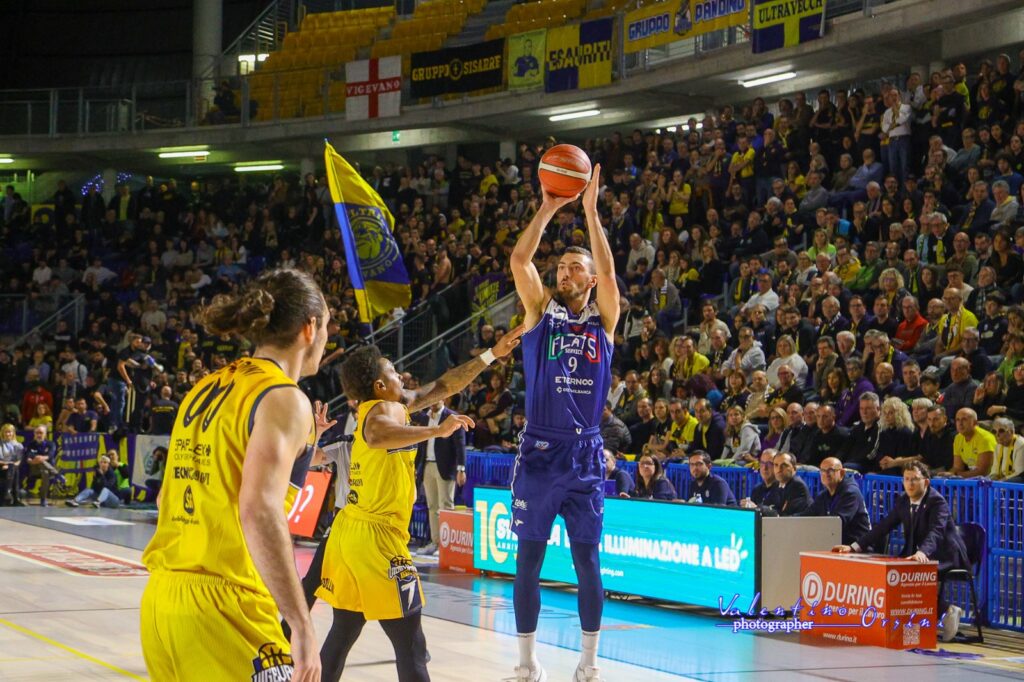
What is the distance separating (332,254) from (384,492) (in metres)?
19.4

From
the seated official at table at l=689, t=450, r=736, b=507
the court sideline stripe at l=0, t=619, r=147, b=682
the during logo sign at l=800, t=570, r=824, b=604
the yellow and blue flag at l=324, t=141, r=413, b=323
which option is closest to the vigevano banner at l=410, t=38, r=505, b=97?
the yellow and blue flag at l=324, t=141, r=413, b=323

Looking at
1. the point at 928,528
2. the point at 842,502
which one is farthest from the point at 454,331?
the point at 928,528

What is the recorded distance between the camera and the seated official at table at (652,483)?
39.9ft

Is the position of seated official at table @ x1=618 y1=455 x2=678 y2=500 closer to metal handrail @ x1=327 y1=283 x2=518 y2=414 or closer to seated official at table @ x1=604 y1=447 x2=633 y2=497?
seated official at table @ x1=604 y1=447 x2=633 y2=497

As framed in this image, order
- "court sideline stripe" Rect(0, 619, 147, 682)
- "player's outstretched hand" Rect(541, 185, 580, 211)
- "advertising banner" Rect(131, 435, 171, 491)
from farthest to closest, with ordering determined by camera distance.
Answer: "advertising banner" Rect(131, 435, 171, 491)
"court sideline stripe" Rect(0, 619, 147, 682)
"player's outstretched hand" Rect(541, 185, 580, 211)

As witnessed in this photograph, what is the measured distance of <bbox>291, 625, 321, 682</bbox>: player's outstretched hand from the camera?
327cm

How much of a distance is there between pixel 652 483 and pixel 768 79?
11.2m

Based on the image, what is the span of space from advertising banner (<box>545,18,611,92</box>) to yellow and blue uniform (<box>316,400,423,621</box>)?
17327 mm

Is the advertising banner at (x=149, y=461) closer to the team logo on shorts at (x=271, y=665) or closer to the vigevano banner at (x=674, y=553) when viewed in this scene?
the vigevano banner at (x=674, y=553)

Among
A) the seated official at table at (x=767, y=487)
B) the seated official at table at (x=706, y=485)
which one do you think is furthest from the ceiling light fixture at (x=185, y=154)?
the seated official at table at (x=767, y=487)

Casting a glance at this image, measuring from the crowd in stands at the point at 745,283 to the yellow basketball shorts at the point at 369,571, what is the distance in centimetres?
643

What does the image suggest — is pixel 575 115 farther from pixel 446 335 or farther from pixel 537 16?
pixel 446 335

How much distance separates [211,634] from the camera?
11.3 feet

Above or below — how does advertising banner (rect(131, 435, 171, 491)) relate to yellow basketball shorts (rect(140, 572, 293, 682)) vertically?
below
